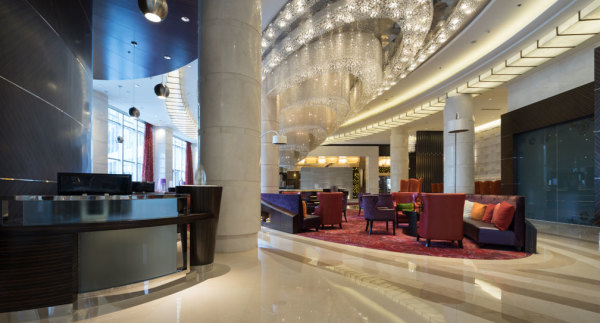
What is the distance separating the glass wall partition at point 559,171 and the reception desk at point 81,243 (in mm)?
10657

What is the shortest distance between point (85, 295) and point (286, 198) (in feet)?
16.4

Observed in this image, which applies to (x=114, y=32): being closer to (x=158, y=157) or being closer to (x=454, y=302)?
(x=454, y=302)

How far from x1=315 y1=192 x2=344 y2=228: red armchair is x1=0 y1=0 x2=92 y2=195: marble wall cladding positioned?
16.2 ft

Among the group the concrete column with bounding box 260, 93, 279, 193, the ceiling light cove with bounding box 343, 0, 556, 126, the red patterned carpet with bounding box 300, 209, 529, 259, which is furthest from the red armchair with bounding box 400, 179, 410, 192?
the red patterned carpet with bounding box 300, 209, 529, 259

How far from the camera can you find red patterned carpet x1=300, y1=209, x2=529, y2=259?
504cm

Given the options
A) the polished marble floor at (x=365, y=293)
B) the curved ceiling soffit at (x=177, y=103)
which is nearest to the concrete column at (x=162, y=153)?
the curved ceiling soffit at (x=177, y=103)

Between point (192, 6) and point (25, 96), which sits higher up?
point (192, 6)

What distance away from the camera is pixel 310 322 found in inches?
92.5

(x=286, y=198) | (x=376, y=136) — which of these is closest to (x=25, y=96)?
(x=286, y=198)

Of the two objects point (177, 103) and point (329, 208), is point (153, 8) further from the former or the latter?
point (177, 103)

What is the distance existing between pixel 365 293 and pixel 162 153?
19.4 metres

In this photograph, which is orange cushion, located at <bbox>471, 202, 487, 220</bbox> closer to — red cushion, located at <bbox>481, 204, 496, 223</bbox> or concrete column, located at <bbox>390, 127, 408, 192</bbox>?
red cushion, located at <bbox>481, 204, 496, 223</bbox>

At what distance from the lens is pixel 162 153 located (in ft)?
65.7

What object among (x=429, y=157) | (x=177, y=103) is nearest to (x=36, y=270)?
(x=177, y=103)
